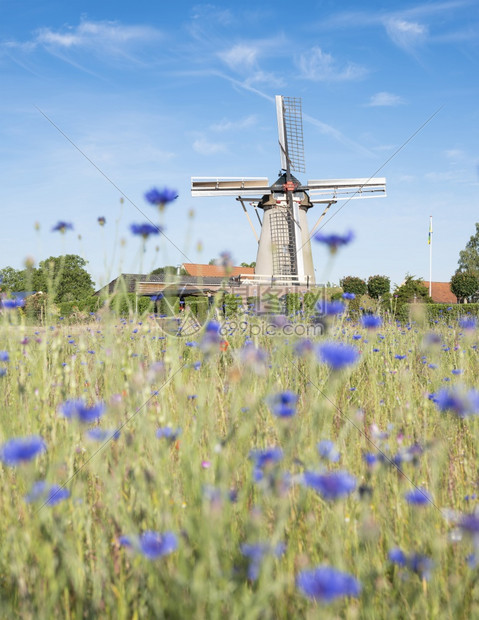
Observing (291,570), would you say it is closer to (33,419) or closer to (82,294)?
(33,419)

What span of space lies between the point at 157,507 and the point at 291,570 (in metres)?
0.46

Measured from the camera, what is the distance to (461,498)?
186 cm

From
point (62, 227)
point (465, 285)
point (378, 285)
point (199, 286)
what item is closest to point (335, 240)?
point (199, 286)

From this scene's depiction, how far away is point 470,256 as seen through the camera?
150ft

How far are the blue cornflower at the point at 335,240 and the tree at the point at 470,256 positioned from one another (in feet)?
157

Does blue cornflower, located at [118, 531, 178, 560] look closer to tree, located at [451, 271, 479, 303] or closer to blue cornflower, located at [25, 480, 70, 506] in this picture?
blue cornflower, located at [25, 480, 70, 506]

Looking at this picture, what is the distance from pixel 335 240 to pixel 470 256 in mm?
49134

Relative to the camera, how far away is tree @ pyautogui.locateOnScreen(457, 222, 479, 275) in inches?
1775

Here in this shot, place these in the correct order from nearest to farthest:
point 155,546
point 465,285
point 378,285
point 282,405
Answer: point 155,546, point 282,405, point 378,285, point 465,285

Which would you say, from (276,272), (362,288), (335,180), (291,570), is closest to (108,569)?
(291,570)

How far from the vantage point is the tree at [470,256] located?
4509cm

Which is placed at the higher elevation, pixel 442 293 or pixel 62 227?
pixel 442 293

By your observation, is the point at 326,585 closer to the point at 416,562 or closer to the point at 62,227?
the point at 416,562

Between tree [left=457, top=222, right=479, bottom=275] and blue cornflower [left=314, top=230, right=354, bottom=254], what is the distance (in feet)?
157
